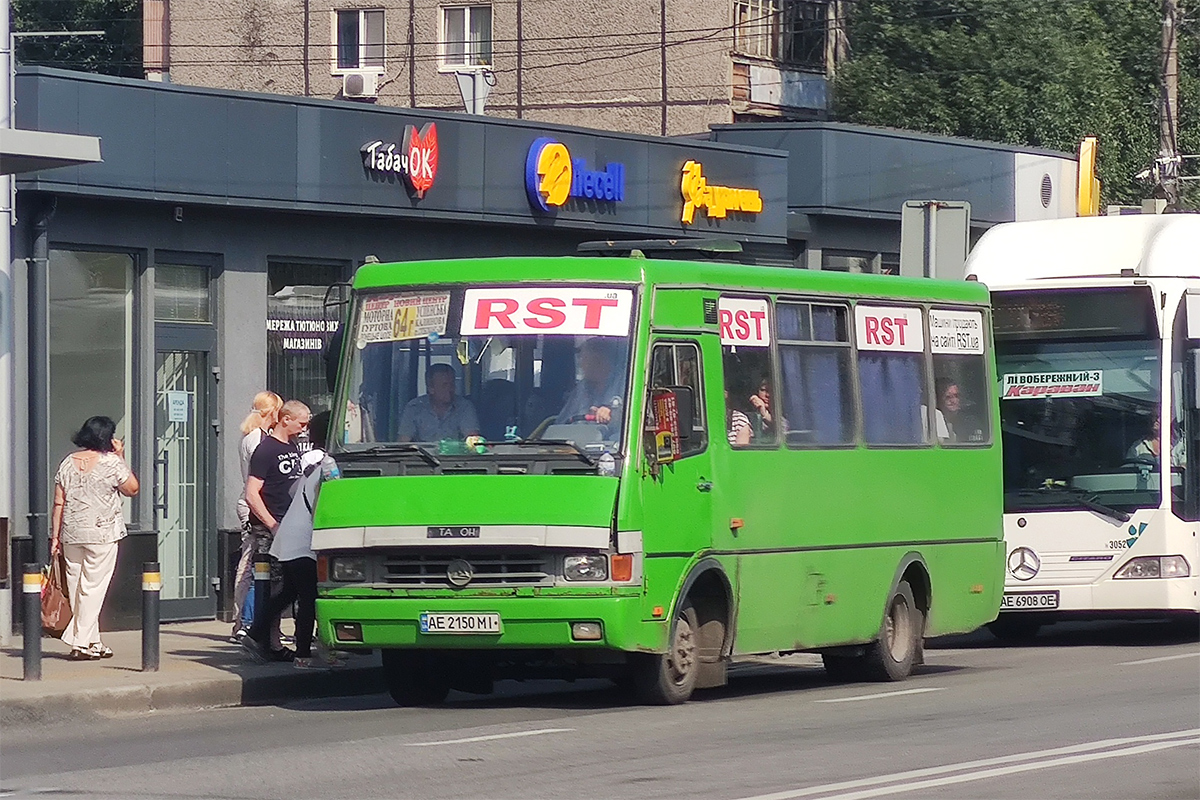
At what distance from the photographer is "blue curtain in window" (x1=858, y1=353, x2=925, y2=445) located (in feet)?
48.2

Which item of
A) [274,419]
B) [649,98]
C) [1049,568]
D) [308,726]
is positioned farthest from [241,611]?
[649,98]

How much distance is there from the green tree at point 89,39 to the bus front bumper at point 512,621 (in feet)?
127

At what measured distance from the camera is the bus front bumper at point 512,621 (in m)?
12.0

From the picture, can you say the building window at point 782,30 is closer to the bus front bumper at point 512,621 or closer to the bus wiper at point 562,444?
the bus wiper at point 562,444

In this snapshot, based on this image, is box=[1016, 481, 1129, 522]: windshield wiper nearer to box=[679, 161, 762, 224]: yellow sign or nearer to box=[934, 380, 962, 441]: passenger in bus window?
box=[934, 380, 962, 441]: passenger in bus window

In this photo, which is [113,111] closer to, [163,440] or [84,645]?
[163,440]

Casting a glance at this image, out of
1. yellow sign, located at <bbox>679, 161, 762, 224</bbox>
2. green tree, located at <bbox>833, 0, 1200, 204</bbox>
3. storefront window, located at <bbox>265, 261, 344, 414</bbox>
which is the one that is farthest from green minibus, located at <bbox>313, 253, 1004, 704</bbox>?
green tree, located at <bbox>833, 0, 1200, 204</bbox>

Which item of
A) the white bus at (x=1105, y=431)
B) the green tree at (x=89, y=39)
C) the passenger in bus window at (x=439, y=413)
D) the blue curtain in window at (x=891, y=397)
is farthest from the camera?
the green tree at (x=89, y=39)

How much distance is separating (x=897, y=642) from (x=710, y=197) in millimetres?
9943

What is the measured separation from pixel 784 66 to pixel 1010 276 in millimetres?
25509

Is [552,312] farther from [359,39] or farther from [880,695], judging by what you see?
[359,39]

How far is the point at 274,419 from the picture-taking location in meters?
15.7

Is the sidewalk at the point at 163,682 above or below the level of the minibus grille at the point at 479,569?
below

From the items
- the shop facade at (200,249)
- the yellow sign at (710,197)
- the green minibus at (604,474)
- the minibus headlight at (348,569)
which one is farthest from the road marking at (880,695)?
the yellow sign at (710,197)
